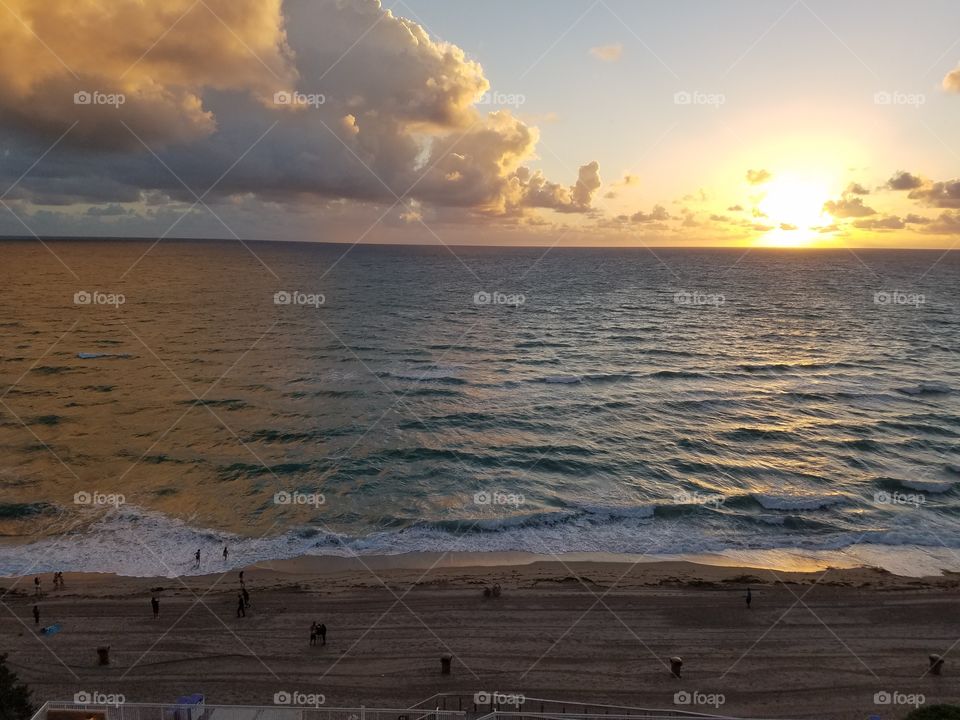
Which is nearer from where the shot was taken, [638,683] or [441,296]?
[638,683]

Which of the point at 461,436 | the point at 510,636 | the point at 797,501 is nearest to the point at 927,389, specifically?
the point at 797,501

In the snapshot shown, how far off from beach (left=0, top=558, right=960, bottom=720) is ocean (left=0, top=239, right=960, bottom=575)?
2730 millimetres

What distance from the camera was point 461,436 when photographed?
139 ft

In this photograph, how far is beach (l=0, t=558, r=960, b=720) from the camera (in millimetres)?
18734

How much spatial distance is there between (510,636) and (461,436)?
70.3 ft

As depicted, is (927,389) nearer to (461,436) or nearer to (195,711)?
(461,436)

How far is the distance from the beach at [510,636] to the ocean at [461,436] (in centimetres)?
273

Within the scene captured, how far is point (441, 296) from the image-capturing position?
372 feet

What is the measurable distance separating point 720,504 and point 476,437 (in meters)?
16.1

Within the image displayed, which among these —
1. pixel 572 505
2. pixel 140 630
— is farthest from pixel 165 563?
pixel 572 505

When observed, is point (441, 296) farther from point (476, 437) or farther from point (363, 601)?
point (363, 601)

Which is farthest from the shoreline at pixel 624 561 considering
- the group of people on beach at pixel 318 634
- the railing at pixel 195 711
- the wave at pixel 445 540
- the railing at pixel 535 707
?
the railing at pixel 195 711

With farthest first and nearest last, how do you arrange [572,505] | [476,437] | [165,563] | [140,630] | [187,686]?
[476,437]
[572,505]
[165,563]
[140,630]
[187,686]

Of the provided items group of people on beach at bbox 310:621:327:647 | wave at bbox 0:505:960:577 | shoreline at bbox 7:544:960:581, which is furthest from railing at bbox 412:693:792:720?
wave at bbox 0:505:960:577
